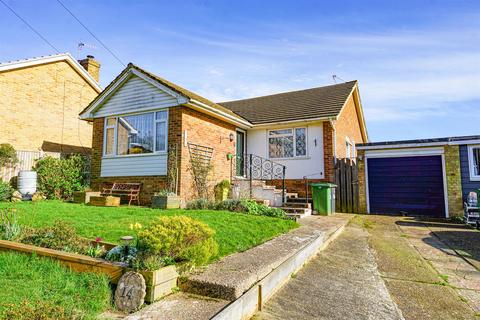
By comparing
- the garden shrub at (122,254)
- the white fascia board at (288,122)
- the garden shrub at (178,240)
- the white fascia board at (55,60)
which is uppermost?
the white fascia board at (55,60)

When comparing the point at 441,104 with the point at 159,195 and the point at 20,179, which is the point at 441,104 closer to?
the point at 159,195

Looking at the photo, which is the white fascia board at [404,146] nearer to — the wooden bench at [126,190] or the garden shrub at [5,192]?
the wooden bench at [126,190]

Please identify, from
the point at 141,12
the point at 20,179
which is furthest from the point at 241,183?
the point at 20,179

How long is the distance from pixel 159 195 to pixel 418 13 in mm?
9016

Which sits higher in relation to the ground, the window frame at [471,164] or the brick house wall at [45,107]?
the brick house wall at [45,107]

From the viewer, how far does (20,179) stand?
11273 mm

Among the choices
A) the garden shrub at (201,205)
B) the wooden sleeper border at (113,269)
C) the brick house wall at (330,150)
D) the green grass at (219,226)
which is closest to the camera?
the wooden sleeper border at (113,269)

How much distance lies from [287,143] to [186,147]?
17.0 feet

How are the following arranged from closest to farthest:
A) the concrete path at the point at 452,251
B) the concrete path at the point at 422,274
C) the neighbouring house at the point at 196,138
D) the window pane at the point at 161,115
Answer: the concrete path at the point at 422,274 < the concrete path at the point at 452,251 < the neighbouring house at the point at 196,138 < the window pane at the point at 161,115

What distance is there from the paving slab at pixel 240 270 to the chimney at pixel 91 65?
1814 cm

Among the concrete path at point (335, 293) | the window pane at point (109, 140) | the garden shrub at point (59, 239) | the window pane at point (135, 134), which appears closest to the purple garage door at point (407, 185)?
the concrete path at point (335, 293)

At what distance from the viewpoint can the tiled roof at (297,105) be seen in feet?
42.0

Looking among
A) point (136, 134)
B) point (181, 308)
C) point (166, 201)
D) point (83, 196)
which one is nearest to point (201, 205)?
point (166, 201)

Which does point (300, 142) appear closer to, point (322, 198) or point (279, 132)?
point (279, 132)
